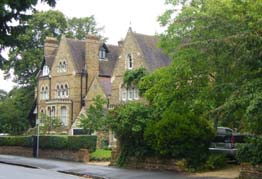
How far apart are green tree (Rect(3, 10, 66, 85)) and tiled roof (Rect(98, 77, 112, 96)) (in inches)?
577

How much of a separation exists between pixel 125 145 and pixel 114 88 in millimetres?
23334

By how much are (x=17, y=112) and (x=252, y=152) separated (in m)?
48.0

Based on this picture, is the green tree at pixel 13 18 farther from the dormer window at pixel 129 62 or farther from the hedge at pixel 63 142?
the dormer window at pixel 129 62

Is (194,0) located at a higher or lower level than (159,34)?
higher

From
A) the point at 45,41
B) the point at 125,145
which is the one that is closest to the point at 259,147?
the point at 125,145

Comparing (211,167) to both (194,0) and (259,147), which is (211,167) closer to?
(259,147)

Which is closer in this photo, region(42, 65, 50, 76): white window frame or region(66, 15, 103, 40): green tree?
region(42, 65, 50, 76): white window frame

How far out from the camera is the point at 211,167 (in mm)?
23031

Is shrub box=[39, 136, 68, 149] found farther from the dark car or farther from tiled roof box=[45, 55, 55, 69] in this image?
tiled roof box=[45, 55, 55, 69]

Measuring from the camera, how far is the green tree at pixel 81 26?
7350cm

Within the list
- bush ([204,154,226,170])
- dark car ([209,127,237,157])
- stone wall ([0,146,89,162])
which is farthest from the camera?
stone wall ([0,146,89,162])

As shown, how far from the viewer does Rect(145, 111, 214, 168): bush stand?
2336 cm

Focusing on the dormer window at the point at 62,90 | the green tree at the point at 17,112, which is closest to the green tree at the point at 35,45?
the green tree at the point at 17,112

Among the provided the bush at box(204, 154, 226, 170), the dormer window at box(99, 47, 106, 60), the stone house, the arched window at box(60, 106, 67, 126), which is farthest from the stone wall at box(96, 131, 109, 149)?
the bush at box(204, 154, 226, 170)
